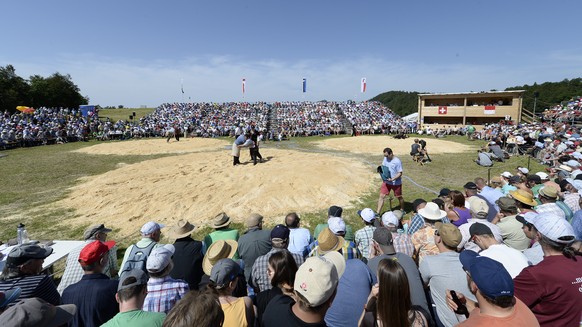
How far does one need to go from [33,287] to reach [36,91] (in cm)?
7293

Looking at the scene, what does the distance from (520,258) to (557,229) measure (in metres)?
0.60

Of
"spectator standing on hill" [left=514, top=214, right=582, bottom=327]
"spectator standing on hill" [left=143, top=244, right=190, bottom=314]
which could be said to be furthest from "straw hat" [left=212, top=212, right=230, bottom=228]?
"spectator standing on hill" [left=514, top=214, right=582, bottom=327]

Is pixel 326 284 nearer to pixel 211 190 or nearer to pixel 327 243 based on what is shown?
pixel 327 243

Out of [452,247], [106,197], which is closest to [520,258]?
[452,247]

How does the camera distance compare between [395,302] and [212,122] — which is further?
[212,122]

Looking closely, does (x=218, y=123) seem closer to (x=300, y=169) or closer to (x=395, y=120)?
(x=395, y=120)

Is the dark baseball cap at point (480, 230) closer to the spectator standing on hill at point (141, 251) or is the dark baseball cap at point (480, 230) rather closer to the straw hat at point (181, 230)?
the straw hat at point (181, 230)

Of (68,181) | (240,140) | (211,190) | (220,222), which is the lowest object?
(68,181)

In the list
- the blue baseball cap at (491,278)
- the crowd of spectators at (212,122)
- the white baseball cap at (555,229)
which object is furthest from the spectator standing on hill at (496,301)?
the crowd of spectators at (212,122)

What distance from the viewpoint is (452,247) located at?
3254 millimetres

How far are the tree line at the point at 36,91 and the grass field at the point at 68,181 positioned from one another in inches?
1481

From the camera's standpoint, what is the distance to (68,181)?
13477mm

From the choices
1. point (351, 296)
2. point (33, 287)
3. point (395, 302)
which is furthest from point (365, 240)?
point (33, 287)

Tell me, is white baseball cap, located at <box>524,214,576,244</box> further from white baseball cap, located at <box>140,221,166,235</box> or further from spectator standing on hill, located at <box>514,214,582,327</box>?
white baseball cap, located at <box>140,221,166,235</box>
